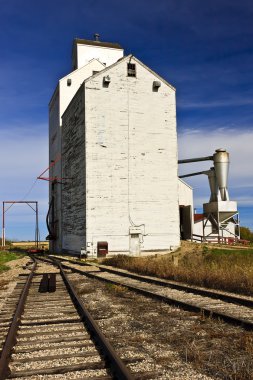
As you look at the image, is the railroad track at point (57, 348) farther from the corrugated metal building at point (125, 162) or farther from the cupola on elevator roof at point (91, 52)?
the cupola on elevator roof at point (91, 52)

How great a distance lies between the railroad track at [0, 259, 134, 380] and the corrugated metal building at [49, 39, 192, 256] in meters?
22.5

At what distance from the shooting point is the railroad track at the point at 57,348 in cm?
431

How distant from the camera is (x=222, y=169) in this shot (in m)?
41.7

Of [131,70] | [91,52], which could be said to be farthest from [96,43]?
[131,70]

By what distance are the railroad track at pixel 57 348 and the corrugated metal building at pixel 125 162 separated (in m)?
22.5

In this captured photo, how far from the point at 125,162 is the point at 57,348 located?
88.0 feet

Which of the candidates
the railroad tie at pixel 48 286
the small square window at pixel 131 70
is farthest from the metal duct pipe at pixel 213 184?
the railroad tie at pixel 48 286

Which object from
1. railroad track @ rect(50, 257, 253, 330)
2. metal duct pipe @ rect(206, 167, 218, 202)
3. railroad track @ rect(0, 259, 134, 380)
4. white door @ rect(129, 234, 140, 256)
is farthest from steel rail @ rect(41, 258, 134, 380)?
metal duct pipe @ rect(206, 167, 218, 202)

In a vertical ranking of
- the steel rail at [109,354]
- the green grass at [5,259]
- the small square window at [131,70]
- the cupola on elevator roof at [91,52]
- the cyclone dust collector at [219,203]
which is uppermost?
the cupola on elevator roof at [91,52]

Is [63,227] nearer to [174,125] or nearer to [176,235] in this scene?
[176,235]

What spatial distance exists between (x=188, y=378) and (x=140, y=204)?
27512mm

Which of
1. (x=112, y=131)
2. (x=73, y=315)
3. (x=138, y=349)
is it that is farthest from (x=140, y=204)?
(x=138, y=349)

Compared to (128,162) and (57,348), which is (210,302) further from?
(128,162)

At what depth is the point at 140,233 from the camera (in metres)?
31.3
